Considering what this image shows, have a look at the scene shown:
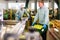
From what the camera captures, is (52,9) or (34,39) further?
(52,9)

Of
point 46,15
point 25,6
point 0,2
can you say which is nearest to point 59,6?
point 46,15

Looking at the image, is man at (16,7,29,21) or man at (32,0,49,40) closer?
man at (32,0,49,40)

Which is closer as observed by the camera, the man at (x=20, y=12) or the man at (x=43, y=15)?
the man at (x=43, y=15)

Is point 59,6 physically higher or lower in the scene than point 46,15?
higher

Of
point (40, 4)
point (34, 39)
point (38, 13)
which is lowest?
point (34, 39)

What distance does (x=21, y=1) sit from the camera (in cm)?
252

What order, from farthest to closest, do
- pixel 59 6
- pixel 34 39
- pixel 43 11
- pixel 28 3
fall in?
pixel 59 6, pixel 28 3, pixel 43 11, pixel 34 39

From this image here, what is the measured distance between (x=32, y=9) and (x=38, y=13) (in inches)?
7.1

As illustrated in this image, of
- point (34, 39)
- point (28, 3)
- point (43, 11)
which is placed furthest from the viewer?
point (28, 3)

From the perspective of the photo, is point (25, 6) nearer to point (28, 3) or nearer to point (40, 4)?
point (28, 3)

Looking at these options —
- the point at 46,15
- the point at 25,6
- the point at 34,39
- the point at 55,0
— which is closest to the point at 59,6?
the point at 55,0

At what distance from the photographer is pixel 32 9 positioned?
2.58 meters

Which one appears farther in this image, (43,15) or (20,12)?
(20,12)

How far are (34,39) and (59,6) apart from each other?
7.44 feet
